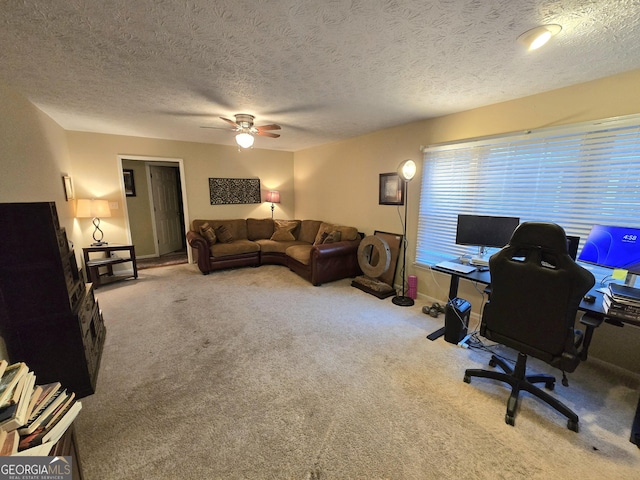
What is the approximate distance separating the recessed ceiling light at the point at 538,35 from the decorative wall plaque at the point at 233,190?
4.94 m

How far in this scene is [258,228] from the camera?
554 centimetres

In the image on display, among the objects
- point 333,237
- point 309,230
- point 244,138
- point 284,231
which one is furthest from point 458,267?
point 284,231

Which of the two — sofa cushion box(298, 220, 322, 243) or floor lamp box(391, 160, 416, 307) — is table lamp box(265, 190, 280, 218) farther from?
floor lamp box(391, 160, 416, 307)

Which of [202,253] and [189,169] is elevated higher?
[189,169]

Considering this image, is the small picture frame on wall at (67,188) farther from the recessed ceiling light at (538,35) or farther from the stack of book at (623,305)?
the stack of book at (623,305)

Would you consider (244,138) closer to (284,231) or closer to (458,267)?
(284,231)

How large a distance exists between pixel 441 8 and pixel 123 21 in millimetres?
1732

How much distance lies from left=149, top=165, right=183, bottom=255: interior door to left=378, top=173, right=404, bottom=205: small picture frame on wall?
16.1 feet

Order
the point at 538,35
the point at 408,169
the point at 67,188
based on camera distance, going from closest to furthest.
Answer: the point at 538,35, the point at 408,169, the point at 67,188

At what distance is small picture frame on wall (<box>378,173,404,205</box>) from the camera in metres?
3.76

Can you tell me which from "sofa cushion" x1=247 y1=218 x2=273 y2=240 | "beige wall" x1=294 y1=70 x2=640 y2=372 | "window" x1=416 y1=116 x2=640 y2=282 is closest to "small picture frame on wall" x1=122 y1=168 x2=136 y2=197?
"sofa cushion" x1=247 y1=218 x2=273 y2=240

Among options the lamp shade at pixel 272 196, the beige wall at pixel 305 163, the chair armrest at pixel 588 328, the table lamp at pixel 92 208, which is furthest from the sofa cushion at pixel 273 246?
the chair armrest at pixel 588 328

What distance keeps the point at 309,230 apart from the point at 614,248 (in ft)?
13.9

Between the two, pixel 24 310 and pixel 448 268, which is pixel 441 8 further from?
pixel 24 310
